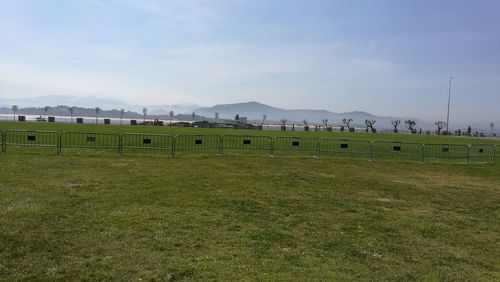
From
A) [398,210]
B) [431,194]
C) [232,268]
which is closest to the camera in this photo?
[232,268]

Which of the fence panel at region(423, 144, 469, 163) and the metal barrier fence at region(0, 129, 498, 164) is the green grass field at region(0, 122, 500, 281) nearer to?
the metal barrier fence at region(0, 129, 498, 164)

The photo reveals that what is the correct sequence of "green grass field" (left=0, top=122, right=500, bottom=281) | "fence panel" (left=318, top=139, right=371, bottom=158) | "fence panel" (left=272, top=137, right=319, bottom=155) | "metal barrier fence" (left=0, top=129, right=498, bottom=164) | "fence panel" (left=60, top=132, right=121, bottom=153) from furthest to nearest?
"fence panel" (left=272, top=137, right=319, bottom=155) → "fence panel" (left=318, top=139, right=371, bottom=158) → "fence panel" (left=60, top=132, right=121, bottom=153) → "metal barrier fence" (left=0, top=129, right=498, bottom=164) → "green grass field" (left=0, top=122, right=500, bottom=281)

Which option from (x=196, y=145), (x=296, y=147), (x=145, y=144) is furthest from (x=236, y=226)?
(x=296, y=147)

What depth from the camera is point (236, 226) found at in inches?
304

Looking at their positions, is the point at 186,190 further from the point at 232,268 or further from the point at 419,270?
the point at 419,270

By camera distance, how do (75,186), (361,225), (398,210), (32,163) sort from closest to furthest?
(361,225), (398,210), (75,186), (32,163)

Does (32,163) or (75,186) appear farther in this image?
(32,163)

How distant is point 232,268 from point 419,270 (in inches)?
107

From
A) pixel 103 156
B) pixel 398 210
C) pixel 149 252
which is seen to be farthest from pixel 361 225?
pixel 103 156

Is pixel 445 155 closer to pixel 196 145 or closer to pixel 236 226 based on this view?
pixel 196 145

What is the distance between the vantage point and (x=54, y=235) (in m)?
6.64

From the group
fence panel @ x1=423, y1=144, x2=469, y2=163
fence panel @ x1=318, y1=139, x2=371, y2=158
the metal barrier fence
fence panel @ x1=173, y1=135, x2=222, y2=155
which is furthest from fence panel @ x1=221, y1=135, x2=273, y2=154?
fence panel @ x1=423, y1=144, x2=469, y2=163

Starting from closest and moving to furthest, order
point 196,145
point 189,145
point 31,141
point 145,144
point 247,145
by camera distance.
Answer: point 31,141
point 145,144
point 196,145
point 189,145
point 247,145

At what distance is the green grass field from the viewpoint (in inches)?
221
